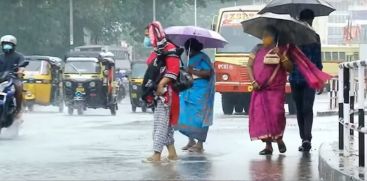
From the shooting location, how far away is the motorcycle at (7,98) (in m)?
15.0

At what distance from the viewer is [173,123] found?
1045cm

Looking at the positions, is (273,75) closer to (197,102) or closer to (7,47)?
(197,102)

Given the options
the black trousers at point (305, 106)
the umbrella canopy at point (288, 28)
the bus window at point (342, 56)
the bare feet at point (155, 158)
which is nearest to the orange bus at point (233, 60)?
the black trousers at point (305, 106)

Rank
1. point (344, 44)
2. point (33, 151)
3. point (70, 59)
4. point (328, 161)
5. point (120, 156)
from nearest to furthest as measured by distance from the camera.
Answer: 1. point (328, 161)
2. point (120, 156)
3. point (33, 151)
4. point (70, 59)
5. point (344, 44)

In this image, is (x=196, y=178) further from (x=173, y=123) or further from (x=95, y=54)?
(x=95, y=54)

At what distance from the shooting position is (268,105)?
35.7 ft

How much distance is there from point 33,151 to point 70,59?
19.3 m

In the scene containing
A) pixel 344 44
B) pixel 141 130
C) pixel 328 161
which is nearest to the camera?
pixel 328 161

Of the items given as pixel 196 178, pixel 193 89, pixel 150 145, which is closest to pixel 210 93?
pixel 193 89

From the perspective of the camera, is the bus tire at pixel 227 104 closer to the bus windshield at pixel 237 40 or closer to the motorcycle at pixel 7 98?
the bus windshield at pixel 237 40

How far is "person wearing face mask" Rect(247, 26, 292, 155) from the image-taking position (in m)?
10.8

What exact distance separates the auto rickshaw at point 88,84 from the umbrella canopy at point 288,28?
18147 millimetres

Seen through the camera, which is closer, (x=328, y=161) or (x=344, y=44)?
(x=328, y=161)

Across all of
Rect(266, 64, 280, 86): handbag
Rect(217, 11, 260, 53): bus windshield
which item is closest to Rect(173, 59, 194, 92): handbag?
Rect(266, 64, 280, 86): handbag
